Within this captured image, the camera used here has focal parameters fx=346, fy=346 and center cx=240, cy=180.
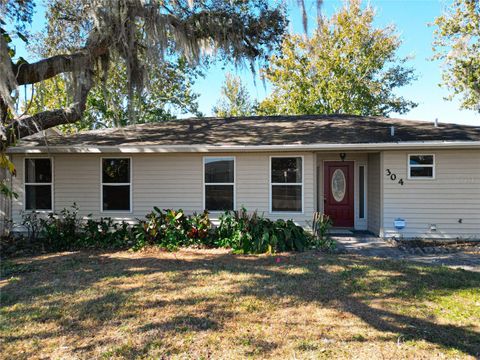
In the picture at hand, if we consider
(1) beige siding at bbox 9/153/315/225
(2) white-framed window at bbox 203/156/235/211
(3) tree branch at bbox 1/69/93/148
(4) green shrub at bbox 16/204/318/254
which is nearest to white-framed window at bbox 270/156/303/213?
(1) beige siding at bbox 9/153/315/225

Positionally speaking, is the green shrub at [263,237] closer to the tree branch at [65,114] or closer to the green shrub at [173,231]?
the green shrub at [173,231]

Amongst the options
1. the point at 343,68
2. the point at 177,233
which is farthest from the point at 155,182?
the point at 343,68

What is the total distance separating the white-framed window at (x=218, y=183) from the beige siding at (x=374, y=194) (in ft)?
12.6

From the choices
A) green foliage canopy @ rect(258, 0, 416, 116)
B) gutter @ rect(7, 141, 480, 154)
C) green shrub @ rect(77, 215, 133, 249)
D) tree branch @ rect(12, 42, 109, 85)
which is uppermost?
green foliage canopy @ rect(258, 0, 416, 116)

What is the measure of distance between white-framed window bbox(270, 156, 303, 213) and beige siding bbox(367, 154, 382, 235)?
6.90 ft

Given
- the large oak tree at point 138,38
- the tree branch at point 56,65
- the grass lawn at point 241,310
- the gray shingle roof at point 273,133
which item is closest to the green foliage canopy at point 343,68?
the gray shingle roof at point 273,133

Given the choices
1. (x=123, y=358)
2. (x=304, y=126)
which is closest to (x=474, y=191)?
(x=304, y=126)

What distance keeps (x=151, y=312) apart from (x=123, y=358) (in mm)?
994

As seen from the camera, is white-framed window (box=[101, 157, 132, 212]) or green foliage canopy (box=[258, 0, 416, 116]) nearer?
white-framed window (box=[101, 157, 132, 212])

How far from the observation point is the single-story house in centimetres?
852

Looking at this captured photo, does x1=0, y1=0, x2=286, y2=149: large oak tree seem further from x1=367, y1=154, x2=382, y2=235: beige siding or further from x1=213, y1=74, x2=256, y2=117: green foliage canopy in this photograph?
x1=213, y1=74, x2=256, y2=117: green foliage canopy

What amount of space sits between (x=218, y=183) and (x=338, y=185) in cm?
380

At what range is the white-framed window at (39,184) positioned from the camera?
929cm

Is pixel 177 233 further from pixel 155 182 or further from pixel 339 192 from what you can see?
pixel 339 192
